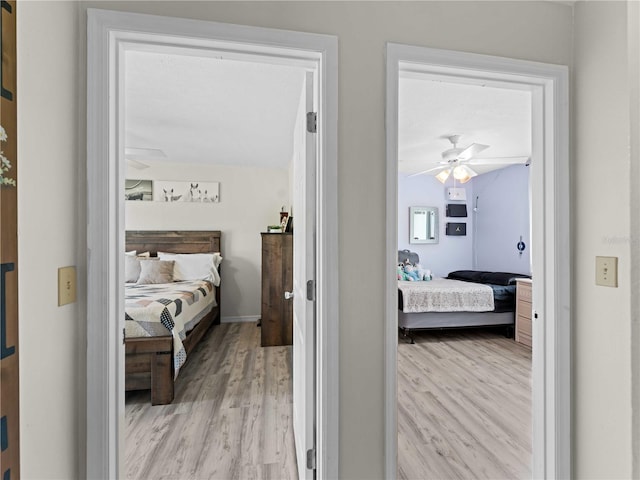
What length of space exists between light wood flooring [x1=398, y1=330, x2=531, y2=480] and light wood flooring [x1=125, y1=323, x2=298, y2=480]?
2.57ft

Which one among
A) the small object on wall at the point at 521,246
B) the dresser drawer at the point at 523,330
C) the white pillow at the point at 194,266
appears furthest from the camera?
the small object on wall at the point at 521,246

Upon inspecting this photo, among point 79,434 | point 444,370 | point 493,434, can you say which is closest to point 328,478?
point 79,434

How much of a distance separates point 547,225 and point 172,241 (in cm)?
457

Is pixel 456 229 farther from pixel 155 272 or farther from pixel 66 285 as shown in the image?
pixel 66 285

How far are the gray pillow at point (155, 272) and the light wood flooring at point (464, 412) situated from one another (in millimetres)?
3043

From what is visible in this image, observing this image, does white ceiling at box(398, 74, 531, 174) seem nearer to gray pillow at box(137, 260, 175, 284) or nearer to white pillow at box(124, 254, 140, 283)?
gray pillow at box(137, 260, 175, 284)

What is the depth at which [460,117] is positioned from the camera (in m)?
3.16

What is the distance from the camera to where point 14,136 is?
2.66 feet

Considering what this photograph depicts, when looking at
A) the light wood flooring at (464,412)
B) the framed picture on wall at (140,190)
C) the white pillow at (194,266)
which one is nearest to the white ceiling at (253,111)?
the framed picture on wall at (140,190)

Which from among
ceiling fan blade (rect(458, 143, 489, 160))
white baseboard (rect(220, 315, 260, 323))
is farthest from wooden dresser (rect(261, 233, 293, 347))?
ceiling fan blade (rect(458, 143, 489, 160))

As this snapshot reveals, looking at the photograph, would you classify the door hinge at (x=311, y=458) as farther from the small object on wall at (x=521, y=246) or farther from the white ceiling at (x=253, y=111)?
the small object on wall at (x=521, y=246)

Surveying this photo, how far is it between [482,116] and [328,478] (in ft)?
10.4

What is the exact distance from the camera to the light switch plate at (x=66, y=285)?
1.03m

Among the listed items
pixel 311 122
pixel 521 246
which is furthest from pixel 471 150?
pixel 311 122
